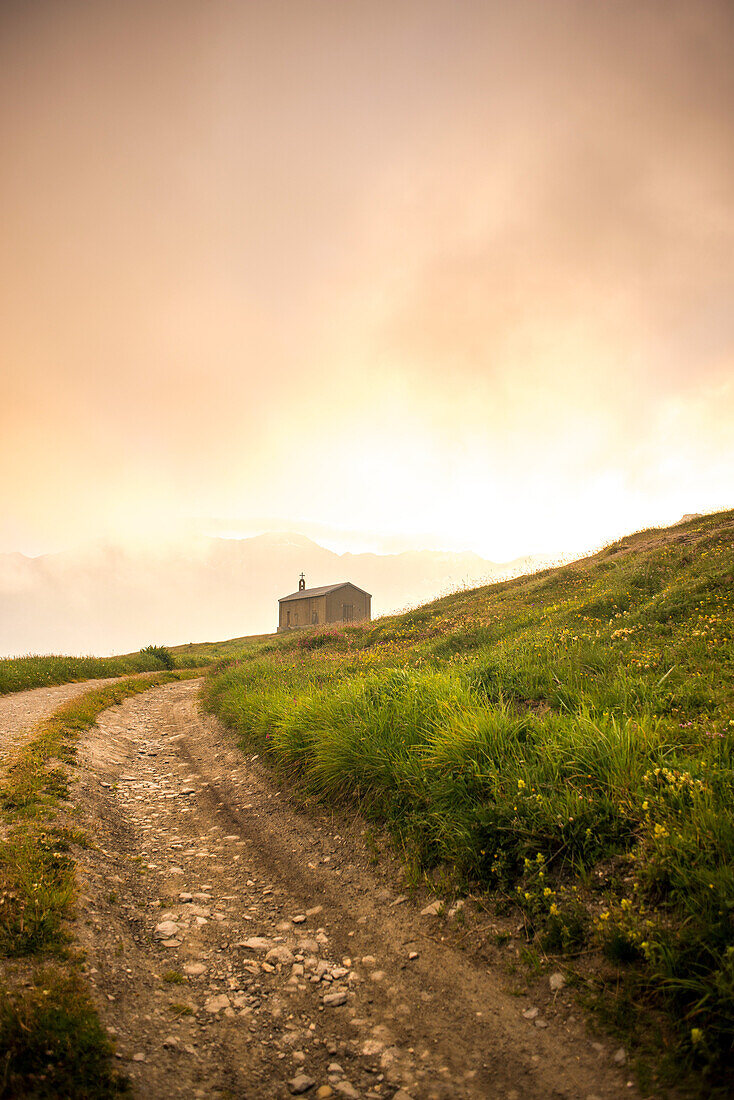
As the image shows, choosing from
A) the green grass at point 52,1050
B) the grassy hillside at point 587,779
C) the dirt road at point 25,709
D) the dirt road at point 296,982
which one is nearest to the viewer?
the green grass at point 52,1050

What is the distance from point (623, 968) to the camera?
374cm

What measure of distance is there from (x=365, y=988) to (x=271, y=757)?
5660mm

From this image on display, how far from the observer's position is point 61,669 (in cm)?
2291

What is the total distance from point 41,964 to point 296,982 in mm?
2086

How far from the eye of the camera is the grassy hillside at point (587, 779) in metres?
3.55

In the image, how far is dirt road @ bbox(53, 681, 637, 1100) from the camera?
3.36m

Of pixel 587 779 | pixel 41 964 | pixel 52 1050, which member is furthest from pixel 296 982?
pixel 587 779

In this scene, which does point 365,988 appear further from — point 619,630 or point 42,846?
point 619,630

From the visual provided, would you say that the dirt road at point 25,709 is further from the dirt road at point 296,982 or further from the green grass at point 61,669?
the dirt road at point 296,982

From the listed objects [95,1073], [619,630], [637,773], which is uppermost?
[619,630]

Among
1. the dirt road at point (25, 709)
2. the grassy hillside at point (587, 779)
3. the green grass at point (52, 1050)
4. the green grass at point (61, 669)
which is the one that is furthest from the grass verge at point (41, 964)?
the green grass at point (61, 669)

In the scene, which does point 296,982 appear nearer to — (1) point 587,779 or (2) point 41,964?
(2) point 41,964

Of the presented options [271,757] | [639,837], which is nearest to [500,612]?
[271,757]

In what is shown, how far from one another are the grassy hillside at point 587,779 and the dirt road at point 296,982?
0.53 metres
